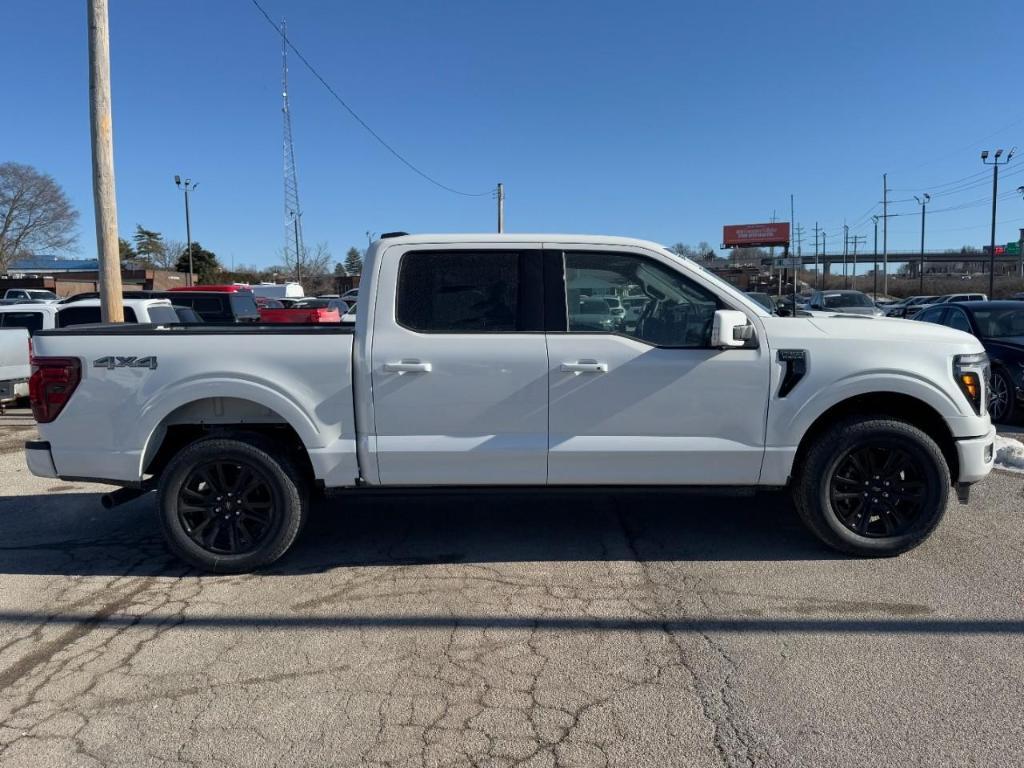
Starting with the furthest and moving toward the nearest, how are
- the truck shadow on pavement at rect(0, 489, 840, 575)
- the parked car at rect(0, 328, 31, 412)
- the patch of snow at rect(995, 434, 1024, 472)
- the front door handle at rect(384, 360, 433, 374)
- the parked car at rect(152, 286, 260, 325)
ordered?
the parked car at rect(152, 286, 260, 325) → the parked car at rect(0, 328, 31, 412) → the patch of snow at rect(995, 434, 1024, 472) → the truck shadow on pavement at rect(0, 489, 840, 575) → the front door handle at rect(384, 360, 433, 374)

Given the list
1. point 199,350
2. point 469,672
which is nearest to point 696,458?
point 469,672

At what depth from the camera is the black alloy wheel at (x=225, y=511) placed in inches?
183

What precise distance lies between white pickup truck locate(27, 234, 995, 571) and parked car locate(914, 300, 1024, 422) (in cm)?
604

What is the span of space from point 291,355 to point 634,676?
2597 millimetres

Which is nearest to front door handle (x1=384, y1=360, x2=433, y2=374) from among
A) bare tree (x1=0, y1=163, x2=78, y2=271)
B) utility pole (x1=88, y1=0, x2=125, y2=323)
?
utility pole (x1=88, y1=0, x2=125, y2=323)

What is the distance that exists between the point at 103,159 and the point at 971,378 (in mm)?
9436

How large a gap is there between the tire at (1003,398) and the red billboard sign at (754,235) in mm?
93689

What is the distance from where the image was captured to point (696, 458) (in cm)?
461

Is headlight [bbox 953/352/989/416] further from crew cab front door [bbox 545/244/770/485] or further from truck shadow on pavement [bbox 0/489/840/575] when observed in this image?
truck shadow on pavement [bbox 0/489/840/575]

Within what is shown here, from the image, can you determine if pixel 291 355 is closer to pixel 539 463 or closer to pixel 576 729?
pixel 539 463

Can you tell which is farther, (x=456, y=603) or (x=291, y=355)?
(x=291, y=355)

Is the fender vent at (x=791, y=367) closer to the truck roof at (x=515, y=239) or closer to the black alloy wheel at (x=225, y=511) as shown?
the truck roof at (x=515, y=239)

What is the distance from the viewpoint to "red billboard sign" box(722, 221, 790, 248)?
10184 cm

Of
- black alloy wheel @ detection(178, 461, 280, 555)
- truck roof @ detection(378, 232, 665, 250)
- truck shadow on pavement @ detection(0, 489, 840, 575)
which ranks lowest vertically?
truck shadow on pavement @ detection(0, 489, 840, 575)
